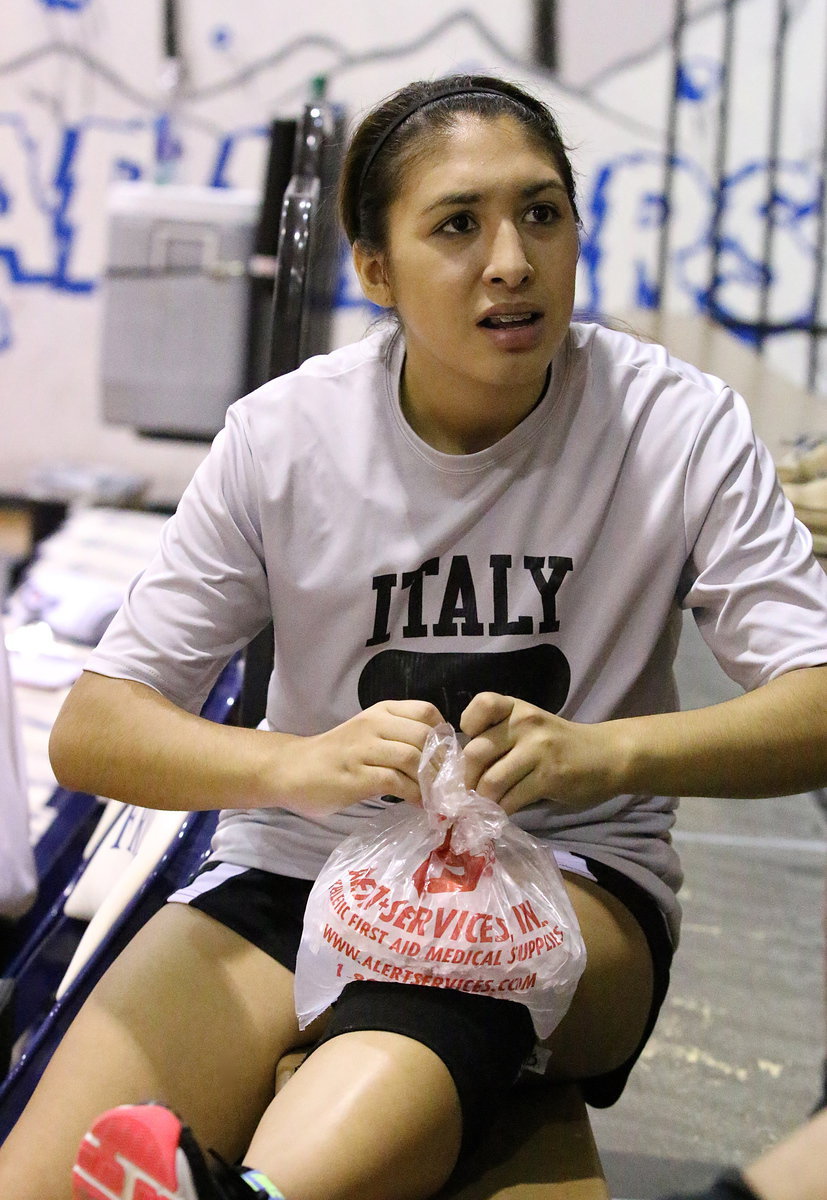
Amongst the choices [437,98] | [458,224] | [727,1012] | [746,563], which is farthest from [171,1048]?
[727,1012]

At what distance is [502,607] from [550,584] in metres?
0.05

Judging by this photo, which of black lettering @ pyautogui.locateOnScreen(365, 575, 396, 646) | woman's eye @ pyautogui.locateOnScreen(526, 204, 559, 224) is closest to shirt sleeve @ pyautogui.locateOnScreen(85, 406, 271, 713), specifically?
black lettering @ pyautogui.locateOnScreen(365, 575, 396, 646)

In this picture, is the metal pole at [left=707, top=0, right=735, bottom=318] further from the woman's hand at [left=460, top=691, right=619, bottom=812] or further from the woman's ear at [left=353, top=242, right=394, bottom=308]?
→ the woman's hand at [left=460, top=691, right=619, bottom=812]

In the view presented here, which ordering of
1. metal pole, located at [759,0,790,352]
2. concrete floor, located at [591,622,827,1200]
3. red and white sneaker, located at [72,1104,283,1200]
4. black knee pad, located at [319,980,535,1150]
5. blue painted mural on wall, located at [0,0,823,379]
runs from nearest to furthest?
red and white sneaker, located at [72,1104,283,1200] < black knee pad, located at [319,980,535,1150] < concrete floor, located at [591,622,827,1200] < metal pole, located at [759,0,790,352] < blue painted mural on wall, located at [0,0,823,379]

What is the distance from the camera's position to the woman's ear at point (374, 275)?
1.23m

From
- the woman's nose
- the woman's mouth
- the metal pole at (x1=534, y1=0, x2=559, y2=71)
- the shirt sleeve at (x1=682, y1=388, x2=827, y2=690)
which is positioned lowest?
the shirt sleeve at (x1=682, y1=388, x2=827, y2=690)

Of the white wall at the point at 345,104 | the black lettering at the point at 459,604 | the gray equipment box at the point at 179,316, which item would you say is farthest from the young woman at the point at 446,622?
the white wall at the point at 345,104

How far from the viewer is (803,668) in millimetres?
1090

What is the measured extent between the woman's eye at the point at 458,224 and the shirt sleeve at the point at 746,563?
271 mm

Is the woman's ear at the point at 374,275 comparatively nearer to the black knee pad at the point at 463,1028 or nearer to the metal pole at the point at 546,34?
the black knee pad at the point at 463,1028

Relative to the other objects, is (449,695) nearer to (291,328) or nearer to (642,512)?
(642,512)

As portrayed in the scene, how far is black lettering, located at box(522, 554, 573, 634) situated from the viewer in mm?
1163

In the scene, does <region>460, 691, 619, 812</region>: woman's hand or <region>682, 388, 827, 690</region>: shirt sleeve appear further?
<region>682, 388, 827, 690</region>: shirt sleeve

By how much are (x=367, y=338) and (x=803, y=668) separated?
1.74ft
